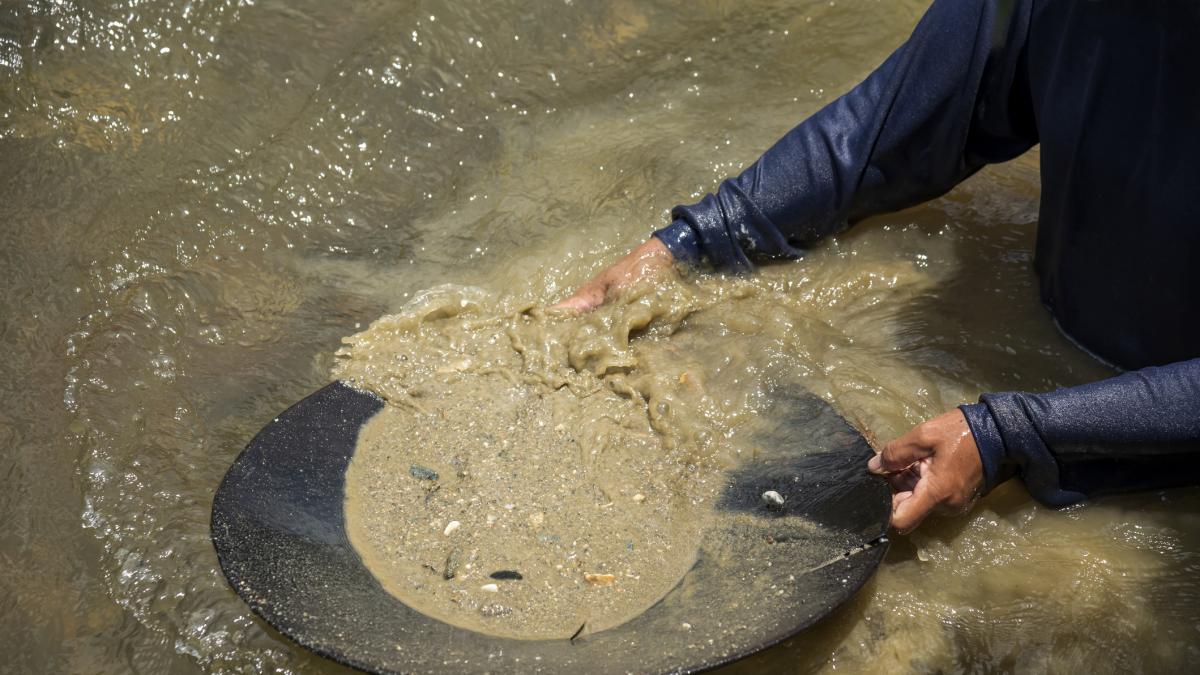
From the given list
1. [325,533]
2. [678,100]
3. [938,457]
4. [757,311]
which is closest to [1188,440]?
[938,457]

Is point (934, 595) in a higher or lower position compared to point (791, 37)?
lower

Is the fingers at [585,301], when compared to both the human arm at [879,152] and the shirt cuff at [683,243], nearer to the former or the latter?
the human arm at [879,152]

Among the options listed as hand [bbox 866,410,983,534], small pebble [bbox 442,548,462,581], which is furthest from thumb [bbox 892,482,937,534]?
small pebble [bbox 442,548,462,581]

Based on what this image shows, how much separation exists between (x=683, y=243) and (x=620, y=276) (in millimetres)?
199

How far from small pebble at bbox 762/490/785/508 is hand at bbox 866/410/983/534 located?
188mm

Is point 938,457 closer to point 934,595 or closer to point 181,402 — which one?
point 934,595

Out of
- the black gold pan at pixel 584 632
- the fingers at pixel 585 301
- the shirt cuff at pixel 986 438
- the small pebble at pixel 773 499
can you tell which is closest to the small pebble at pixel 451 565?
the black gold pan at pixel 584 632

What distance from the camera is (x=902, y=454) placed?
7.14ft

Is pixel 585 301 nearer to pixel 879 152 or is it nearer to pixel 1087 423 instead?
pixel 879 152

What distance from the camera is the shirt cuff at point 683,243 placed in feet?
9.39

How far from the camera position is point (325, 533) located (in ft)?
6.95

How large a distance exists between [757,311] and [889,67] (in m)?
0.69

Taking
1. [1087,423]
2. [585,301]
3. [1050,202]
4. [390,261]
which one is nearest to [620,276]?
[585,301]

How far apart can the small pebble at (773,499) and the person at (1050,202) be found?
0.21m
